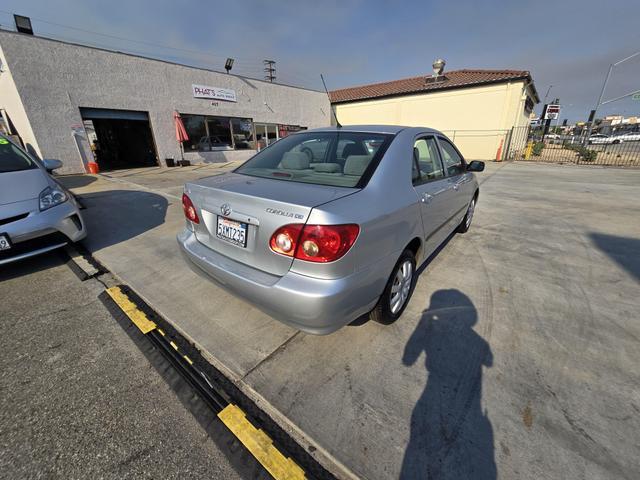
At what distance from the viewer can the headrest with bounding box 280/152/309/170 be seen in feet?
8.09

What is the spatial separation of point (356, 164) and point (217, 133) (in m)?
15.0

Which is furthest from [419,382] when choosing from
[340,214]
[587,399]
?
[340,214]

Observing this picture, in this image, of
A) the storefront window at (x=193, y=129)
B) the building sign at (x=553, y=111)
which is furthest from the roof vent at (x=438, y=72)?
the storefront window at (x=193, y=129)

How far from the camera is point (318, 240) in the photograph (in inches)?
61.6

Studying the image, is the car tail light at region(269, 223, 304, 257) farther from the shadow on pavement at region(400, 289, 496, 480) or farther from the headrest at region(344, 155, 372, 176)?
the shadow on pavement at region(400, 289, 496, 480)

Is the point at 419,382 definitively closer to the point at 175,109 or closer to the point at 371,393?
the point at 371,393

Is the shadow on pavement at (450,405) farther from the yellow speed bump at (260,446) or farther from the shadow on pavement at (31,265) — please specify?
the shadow on pavement at (31,265)

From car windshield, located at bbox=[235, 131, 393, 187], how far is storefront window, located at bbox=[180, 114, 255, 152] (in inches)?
518

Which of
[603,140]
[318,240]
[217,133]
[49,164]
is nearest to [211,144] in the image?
[217,133]

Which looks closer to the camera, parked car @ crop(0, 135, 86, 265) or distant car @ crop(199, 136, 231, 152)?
parked car @ crop(0, 135, 86, 265)

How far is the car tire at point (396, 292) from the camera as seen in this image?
6.97 ft

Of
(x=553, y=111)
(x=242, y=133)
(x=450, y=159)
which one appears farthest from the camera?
(x=553, y=111)

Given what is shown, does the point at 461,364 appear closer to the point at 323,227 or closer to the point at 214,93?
the point at 323,227

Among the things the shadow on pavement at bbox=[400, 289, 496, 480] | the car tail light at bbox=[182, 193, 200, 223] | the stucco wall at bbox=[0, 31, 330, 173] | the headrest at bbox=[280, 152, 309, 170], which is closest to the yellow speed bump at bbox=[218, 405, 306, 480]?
the shadow on pavement at bbox=[400, 289, 496, 480]
